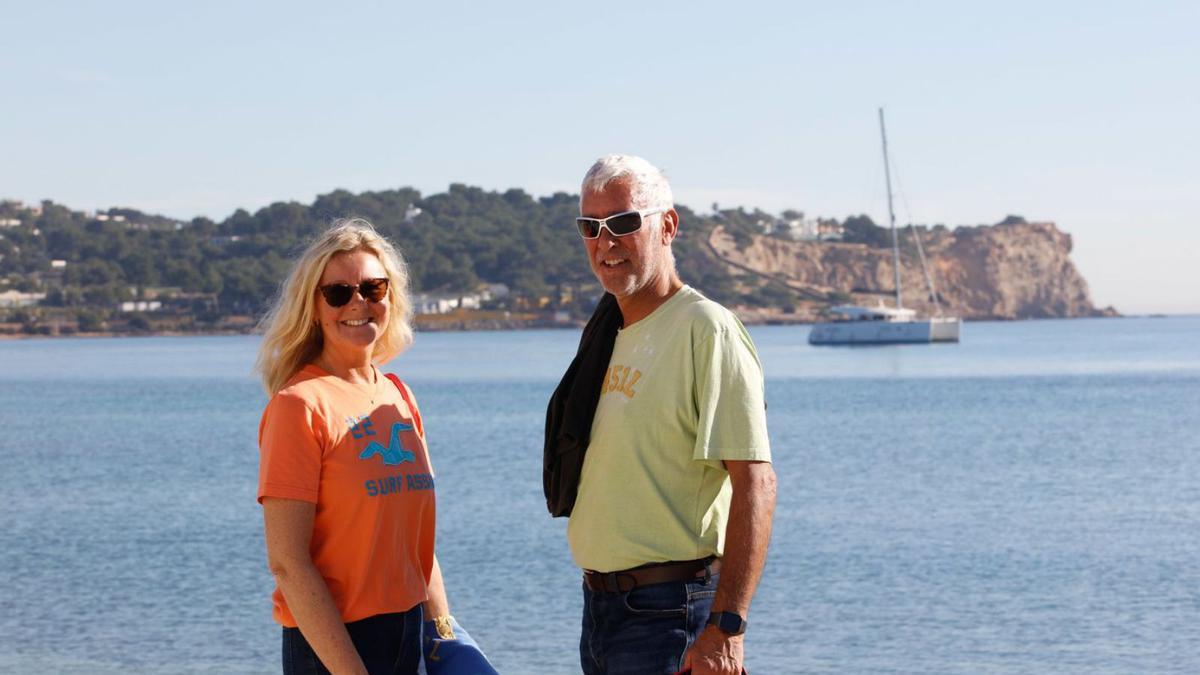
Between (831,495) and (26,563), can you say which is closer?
(26,563)

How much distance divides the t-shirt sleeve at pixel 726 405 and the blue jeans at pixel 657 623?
1.00ft

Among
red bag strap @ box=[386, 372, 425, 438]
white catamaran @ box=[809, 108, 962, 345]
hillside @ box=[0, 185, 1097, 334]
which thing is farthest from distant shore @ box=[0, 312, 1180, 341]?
red bag strap @ box=[386, 372, 425, 438]

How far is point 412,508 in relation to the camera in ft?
10.5

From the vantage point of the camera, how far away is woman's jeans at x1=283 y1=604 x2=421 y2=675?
314 centimetres

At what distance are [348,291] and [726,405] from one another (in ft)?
2.78

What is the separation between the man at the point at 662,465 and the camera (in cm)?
305

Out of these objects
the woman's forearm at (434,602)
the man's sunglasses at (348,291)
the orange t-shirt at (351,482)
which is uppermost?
the man's sunglasses at (348,291)

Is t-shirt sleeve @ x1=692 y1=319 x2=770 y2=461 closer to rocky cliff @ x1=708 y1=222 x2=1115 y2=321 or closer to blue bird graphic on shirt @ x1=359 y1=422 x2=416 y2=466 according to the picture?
blue bird graphic on shirt @ x1=359 y1=422 x2=416 y2=466

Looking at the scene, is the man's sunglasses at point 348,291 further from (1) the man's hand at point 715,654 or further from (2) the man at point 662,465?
(1) the man's hand at point 715,654

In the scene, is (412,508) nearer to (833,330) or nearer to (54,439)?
(54,439)

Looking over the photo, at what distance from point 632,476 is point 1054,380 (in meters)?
59.5

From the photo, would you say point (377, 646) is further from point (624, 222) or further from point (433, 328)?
point (433, 328)

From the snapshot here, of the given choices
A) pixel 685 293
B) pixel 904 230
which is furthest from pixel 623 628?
pixel 904 230

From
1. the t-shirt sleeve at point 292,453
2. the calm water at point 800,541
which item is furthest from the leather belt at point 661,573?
the calm water at point 800,541
